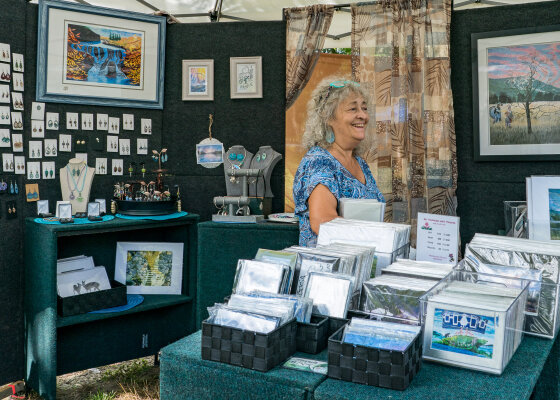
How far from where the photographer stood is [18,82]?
10.7 ft

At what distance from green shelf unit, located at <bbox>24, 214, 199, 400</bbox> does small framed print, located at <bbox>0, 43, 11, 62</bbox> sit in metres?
1.00

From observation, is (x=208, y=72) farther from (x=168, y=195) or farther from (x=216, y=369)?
(x=216, y=369)

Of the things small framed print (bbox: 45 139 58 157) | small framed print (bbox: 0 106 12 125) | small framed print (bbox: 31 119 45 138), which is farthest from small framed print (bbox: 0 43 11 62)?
small framed print (bbox: 45 139 58 157)

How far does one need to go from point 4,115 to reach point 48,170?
1.41 ft

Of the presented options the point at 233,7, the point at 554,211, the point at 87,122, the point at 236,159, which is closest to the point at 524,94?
the point at 554,211

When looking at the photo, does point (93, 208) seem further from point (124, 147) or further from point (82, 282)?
point (124, 147)

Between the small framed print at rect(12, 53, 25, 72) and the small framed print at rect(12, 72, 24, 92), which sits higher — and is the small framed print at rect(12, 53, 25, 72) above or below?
above

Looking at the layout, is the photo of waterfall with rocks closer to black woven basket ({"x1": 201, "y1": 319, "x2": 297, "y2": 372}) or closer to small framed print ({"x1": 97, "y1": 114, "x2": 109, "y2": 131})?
small framed print ({"x1": 97, "y1": 114, "x2": 109, "y2": 131})

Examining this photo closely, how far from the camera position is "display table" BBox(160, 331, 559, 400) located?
1.13 m

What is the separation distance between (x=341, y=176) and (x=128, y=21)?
203 cm

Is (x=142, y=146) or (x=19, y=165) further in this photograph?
(x=142, y=146)

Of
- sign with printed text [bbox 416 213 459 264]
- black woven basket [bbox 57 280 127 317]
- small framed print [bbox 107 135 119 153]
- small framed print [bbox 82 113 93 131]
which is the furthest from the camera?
small framed print [bbox 107 135 119 153]

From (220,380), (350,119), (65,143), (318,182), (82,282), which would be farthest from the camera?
(65,143)

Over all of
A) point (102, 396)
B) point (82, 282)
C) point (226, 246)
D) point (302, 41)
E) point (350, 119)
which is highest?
point (302, 41)
